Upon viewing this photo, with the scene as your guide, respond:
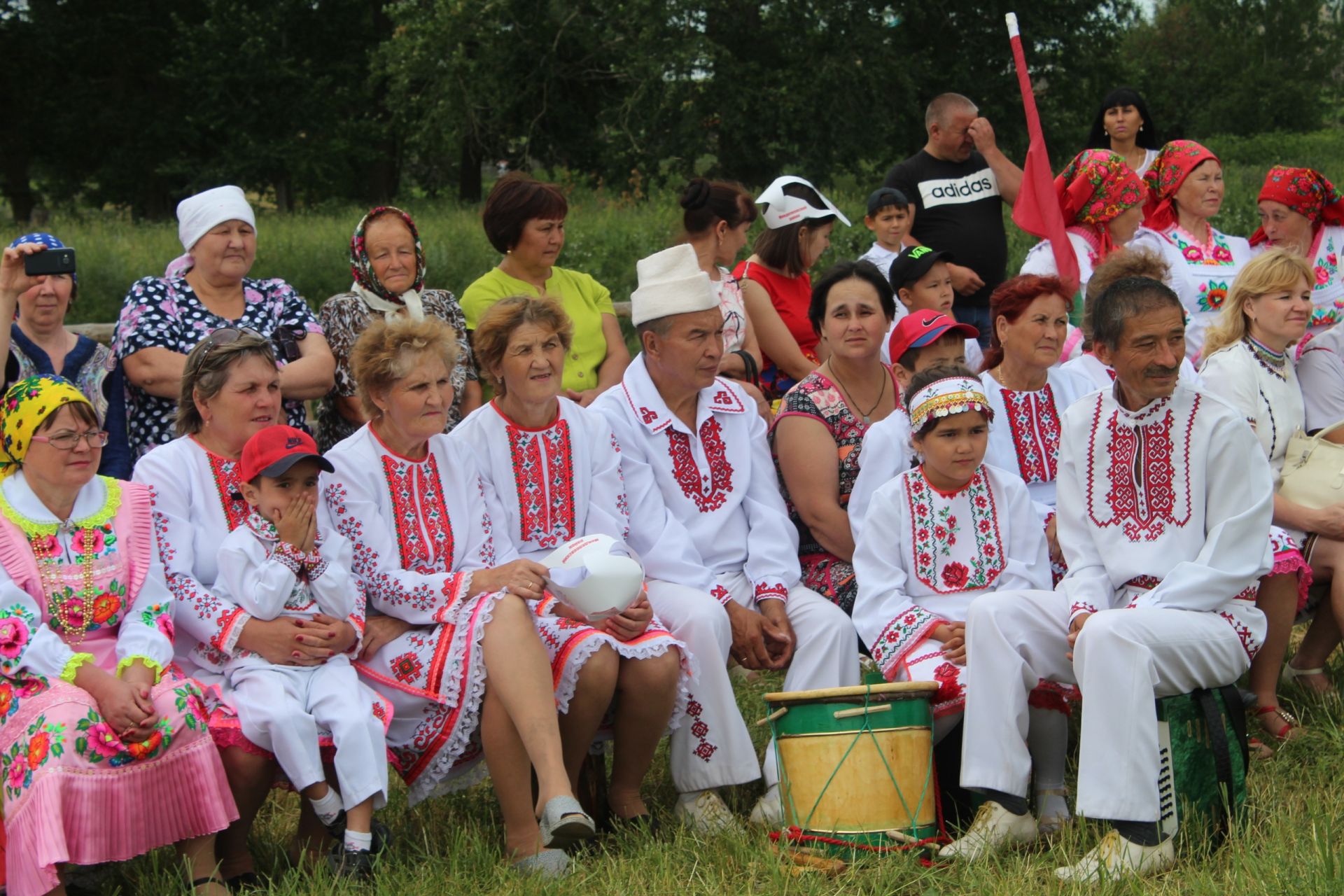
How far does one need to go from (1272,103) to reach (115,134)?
31831mm

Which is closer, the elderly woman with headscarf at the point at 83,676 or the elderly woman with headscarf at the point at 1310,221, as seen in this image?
the elderly woman with headscarf at the point at 83,676

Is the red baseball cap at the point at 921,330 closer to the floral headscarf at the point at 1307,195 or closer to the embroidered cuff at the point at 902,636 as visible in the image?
the embroidered cuff at the point at 902,636

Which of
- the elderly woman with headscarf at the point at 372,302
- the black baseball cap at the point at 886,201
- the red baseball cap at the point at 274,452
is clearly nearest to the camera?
the red baseball cap at the point at 274,452

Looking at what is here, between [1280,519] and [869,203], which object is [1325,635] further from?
[869,203]

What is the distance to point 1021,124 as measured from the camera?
74.5ft

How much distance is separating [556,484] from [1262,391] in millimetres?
2656

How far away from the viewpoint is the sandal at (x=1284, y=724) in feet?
15.1

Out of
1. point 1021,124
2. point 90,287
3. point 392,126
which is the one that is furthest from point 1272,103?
point 90,287

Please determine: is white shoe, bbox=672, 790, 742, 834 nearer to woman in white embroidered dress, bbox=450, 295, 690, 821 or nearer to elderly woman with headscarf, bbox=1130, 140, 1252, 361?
woman in white embroidered dress, bbox=450, 295, 690, 821

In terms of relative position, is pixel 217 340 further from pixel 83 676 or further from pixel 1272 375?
pixel 1272 375

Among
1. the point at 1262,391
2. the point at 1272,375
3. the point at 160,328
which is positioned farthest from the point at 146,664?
the point at 1272,375

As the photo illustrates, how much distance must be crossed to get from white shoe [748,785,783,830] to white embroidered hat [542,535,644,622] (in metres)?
0.77

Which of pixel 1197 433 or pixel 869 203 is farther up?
pixel 869 203

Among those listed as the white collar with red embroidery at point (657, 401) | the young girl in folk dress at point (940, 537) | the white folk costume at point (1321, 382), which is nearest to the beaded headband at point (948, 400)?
the young girl in folk dress at point (940, 537)
